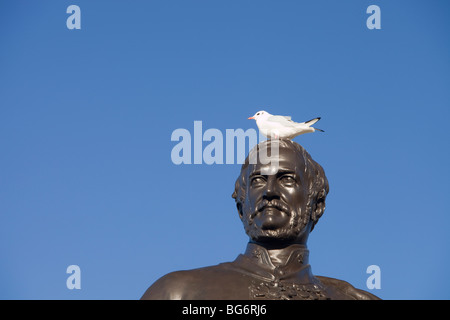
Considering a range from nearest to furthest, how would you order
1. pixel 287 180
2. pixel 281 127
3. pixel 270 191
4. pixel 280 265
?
pixel 280 265
pixel 270 191
pixel 287 180
pixel 281 127

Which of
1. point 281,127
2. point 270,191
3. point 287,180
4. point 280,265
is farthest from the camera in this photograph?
point 281,127

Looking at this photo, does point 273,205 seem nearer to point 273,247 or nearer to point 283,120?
point 273,247

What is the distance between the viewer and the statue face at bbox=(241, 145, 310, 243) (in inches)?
473

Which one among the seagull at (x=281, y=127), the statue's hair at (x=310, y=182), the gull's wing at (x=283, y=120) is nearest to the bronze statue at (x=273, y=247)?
the statue's hair at (x=310, y=182)

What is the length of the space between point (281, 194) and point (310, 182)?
578 mm

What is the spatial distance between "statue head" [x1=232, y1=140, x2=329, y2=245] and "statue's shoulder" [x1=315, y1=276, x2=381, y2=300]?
664 mm

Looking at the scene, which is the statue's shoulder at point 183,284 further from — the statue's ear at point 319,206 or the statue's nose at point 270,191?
the statue's ear at point 319,206

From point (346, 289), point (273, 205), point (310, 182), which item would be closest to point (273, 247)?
point (273, 205)

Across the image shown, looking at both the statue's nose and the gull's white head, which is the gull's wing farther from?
the statue's nose

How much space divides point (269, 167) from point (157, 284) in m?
2.02

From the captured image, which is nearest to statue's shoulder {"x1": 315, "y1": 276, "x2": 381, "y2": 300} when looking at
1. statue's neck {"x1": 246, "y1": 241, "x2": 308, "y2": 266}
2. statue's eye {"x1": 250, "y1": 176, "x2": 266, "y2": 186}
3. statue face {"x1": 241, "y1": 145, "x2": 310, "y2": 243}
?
statue's neck {"x1": 246, "y1": 241, "x2": 308, "y2": 266}

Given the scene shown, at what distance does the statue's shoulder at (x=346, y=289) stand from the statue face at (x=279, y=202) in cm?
68

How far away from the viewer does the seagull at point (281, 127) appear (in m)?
13.5

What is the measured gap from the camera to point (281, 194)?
12180 millimetres
